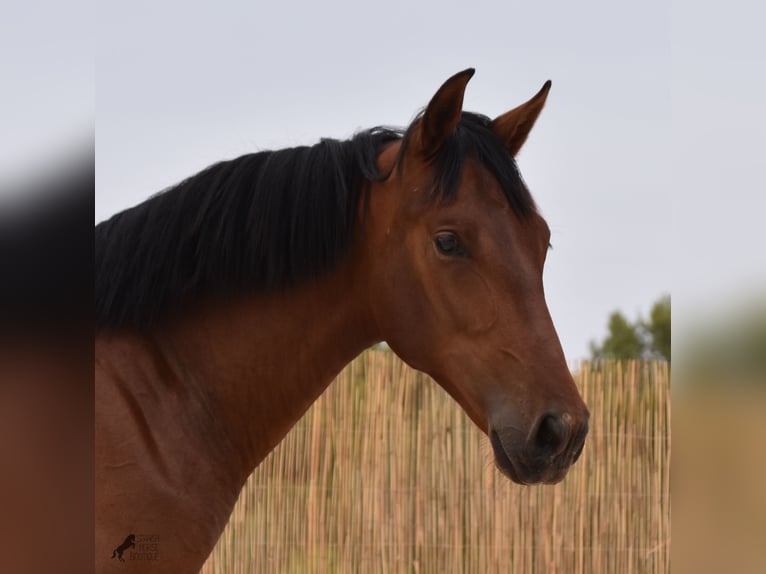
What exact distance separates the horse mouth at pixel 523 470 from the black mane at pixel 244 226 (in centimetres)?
59

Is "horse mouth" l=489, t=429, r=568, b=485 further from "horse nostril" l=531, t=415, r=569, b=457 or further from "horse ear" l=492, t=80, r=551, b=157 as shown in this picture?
"horse ear" l=492, t=80, r=551, b=157

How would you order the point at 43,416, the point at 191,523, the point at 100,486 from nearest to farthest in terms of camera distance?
the point at 43,416 → the point at 100,486 → the point at 191,523

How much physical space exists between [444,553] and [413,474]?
1.57ft

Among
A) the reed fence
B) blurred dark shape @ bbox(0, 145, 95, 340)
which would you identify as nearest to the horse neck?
blurred dark shape @ bbox(0, 145, 95, 340)

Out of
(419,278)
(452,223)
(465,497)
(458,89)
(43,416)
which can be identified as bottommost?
(465,497)

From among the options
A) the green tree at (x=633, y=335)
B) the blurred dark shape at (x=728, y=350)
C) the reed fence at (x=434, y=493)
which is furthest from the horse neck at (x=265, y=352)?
the green tree at (x=633, y=335)

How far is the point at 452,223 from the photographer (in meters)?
2.00

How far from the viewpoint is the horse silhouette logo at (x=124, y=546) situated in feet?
5.62

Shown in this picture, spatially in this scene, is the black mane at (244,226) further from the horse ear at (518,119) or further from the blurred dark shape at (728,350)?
the blurred dark shape at (728,350)

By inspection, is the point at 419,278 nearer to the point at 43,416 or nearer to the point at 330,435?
the point at 43,416

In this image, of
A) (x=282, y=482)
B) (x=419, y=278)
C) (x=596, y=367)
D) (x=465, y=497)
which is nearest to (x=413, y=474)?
(x=465, y=497)

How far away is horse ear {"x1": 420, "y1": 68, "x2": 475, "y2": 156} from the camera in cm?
201

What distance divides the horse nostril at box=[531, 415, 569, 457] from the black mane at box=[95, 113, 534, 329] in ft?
1.74

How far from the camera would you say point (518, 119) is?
2.24 metres
